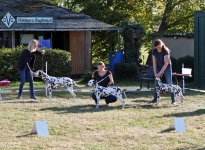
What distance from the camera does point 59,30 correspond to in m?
22.7

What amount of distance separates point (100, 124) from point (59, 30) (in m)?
12.5

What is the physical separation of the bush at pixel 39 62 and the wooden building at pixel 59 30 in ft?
5.27

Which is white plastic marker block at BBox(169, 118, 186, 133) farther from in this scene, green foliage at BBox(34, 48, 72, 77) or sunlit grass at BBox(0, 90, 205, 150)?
green foliage at BBox(34, 48, 72, 77)

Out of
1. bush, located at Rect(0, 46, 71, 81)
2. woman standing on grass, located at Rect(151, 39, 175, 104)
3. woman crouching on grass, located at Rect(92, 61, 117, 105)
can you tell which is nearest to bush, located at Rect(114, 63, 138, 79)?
bush, located at Rect(0, 46, 71, 81)

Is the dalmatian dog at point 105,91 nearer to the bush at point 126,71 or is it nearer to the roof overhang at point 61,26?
the bush at point 126,71

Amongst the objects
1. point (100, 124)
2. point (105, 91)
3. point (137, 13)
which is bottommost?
point (100, 124)

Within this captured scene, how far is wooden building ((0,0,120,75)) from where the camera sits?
74.4 ft

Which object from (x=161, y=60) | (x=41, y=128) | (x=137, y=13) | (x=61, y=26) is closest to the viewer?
(x=41, y=128)

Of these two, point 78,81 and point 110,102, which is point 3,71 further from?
point 110,102

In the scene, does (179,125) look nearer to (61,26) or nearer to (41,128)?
(41,128)

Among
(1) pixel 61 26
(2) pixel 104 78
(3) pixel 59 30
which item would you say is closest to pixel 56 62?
(3) pixel 59 30

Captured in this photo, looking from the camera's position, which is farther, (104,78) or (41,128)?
(104,78)

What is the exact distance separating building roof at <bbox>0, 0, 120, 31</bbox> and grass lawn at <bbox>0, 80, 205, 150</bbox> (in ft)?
25.5

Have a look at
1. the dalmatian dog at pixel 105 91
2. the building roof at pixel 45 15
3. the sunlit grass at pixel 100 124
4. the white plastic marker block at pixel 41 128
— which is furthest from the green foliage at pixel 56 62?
the white plastic marker block at pixel 41 128
